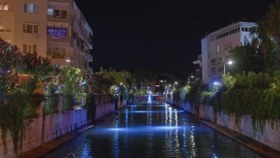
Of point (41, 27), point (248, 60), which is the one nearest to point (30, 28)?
point (41, 27)

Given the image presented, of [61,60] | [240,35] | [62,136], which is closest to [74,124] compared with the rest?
[62,136]

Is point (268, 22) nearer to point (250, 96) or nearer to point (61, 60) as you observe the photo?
point (250, 96)

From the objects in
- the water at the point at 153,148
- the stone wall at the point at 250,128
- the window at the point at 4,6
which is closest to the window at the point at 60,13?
the window at the point at 4,6

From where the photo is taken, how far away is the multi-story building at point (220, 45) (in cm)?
10494

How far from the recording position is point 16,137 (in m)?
18.7

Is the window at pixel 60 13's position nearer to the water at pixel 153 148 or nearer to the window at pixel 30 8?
the window at pixel 30 8

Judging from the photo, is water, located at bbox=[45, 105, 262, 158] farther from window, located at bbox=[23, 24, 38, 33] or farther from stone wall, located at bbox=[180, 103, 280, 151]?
window, located at bbox=[23, 24, 38, 33]

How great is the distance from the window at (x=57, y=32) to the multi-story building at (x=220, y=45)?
3706 centimetres

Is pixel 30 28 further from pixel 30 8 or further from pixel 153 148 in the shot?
pixel 153 148

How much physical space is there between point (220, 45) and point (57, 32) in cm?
5312

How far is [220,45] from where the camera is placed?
4680 inches

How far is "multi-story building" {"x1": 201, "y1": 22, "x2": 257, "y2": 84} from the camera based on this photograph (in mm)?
104938

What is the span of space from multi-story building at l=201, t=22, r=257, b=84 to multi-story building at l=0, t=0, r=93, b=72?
36.4 m

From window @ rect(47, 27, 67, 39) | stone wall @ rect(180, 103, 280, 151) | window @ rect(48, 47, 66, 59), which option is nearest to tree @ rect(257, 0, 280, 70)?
stone wall @ rect(180, 103, 280, 151)
